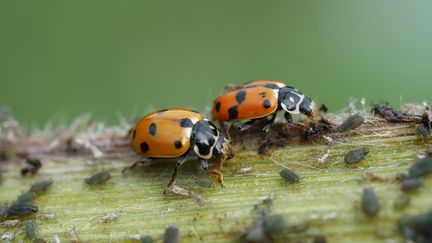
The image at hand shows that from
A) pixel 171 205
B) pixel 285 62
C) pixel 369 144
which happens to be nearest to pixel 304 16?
pixel 285 62

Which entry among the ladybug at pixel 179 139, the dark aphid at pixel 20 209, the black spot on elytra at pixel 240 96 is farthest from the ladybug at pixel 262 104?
the dark aphid at pixel 20 209

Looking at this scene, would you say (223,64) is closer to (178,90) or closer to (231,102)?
(178,90)

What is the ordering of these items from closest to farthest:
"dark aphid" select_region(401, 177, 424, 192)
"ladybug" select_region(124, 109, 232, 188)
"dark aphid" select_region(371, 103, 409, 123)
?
1. "dark aphid" select_region(401, 177, 424, 192)
2. "dark aphid" select_region(371, 103, 409, 123)
3. "ladybug" select_region(124, 109, 232, 188)

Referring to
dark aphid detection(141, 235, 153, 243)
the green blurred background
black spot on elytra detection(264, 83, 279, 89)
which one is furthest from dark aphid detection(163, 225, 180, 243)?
the green blurred background

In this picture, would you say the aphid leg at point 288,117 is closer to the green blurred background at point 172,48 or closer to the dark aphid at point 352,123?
the dark aphid at point 352,123

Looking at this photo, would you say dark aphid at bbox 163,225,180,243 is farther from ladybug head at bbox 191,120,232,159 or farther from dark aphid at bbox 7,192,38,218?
dark aphid at bbox 7,192,38,218
